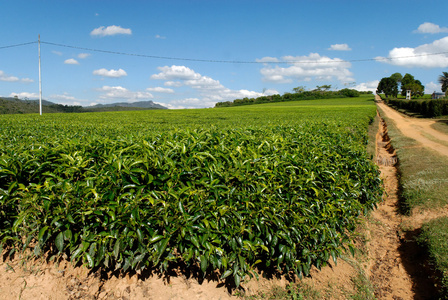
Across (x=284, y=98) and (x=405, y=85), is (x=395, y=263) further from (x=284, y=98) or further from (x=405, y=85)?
(x=405, y=85)

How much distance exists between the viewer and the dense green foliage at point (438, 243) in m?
3.51

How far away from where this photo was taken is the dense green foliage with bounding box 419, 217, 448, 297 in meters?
3.51

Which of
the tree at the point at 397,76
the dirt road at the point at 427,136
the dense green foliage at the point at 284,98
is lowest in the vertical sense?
the dirt road at the point at 427,136

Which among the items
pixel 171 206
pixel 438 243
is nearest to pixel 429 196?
pixel 438 243

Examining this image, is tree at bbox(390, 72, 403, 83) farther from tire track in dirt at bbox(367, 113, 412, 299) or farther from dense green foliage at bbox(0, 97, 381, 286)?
dense green foliage at bbox(0, 97, 381, 286)

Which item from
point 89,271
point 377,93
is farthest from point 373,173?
point 377,93

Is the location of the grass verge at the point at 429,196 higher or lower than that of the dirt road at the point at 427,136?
lower

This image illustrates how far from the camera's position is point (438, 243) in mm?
4141

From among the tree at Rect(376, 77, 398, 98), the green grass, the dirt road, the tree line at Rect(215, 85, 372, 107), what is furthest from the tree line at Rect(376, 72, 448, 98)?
the green grass

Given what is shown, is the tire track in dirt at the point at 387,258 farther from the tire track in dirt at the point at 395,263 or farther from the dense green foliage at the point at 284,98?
the dense green foliage at the point at 284,98

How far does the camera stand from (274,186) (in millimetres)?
2713

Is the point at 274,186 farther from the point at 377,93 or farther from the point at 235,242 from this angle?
the point at 377,93

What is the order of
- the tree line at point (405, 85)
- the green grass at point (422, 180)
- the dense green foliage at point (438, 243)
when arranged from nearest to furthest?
1. the dense green foliage at point (438, 243)
2. the green grass at point (422, 180)
3. the tree line at point (405, 85)

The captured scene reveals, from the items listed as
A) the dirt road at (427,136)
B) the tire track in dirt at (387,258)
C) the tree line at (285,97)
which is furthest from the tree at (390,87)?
the tire track in dirt at (387,258)
